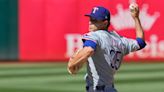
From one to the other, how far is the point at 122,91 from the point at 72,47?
7.02m

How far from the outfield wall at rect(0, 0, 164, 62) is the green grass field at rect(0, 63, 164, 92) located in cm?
80

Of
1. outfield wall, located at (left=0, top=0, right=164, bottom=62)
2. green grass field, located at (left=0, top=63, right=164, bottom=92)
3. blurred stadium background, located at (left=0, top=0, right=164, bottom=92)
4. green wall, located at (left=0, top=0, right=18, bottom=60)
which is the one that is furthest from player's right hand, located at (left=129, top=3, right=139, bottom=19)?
green wall, located at (left=0, top=0, right=18, bottom=60)

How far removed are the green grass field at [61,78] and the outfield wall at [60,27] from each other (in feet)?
2.61

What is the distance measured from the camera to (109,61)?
5.94 meters

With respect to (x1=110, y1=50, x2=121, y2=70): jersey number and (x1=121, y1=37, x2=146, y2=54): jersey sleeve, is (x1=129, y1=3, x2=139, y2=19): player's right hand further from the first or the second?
(x1=110, y1=50, x2=121, y2=70): jersey number

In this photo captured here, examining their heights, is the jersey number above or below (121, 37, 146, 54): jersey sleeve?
below

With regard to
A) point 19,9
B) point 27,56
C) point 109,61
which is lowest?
point 27,56

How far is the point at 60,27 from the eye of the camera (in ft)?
62.0

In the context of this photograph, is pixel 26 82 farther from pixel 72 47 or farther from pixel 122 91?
pixel 72 47

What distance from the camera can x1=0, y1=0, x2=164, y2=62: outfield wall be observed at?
740 inches

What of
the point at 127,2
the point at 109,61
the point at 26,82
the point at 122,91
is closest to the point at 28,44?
the point at 127,2

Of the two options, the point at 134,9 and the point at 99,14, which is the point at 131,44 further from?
the point at 99,14

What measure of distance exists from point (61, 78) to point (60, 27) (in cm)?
454

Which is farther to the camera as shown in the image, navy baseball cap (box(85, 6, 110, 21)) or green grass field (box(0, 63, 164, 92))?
green grass field (box(0, 63, 164, 92))
